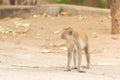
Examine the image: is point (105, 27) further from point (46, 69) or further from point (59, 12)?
point (46, 69)

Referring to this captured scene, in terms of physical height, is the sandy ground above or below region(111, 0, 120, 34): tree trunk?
below

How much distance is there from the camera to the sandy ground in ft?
33.1

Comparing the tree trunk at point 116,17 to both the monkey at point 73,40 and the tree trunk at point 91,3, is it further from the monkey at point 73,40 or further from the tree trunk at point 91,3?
the tree trunk at point 91,3

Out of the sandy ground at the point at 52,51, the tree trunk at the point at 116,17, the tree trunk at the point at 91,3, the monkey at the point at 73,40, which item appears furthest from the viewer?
the tree trunk at the point at 91,3

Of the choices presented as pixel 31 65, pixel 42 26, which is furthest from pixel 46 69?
pixel 42 26

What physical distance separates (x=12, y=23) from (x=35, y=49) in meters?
3.22

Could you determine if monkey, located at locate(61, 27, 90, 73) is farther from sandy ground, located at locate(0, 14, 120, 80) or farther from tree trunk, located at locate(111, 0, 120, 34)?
tree trunk, located at locate(111, 0, 120, 34)

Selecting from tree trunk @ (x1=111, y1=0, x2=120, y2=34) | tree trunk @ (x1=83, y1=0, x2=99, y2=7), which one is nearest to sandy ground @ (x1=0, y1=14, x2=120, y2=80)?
tree trunk @ (x1=111, y1=0, x2=120, y2=34)

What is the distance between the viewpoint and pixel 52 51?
13.7 meters

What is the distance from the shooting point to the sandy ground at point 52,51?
10.1 meters

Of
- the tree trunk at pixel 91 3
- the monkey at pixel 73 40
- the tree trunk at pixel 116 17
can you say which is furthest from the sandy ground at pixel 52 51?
the tree trunk at pixel 91 3

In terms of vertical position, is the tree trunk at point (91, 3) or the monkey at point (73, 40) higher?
the monkey at point (73, 40)

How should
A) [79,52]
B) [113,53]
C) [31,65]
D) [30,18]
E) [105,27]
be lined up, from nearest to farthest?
[79,52] → [31,65] → [113,53] → [105,27] → [30,18]

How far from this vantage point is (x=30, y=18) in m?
18.0
